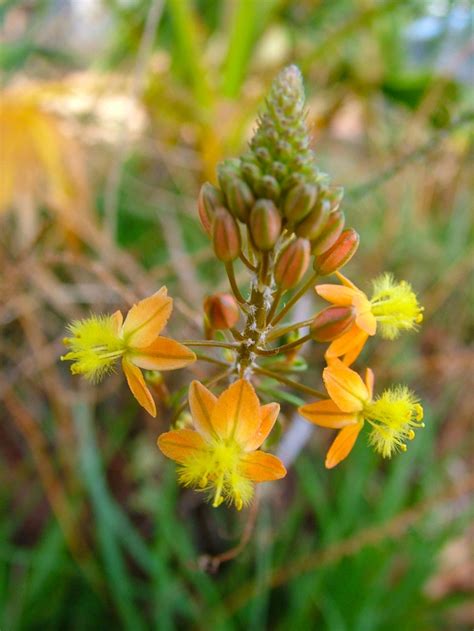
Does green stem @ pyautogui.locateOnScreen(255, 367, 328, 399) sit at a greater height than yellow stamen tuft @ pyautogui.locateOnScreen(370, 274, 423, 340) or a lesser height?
lesser

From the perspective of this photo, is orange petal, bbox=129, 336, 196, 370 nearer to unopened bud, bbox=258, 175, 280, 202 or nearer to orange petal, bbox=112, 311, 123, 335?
orange petal, bbox=112, 311, 123, 335

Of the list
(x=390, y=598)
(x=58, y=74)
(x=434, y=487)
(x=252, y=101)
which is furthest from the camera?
(x=58, y=74)

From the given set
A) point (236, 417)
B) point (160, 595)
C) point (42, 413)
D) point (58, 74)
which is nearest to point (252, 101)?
point (58, 74)

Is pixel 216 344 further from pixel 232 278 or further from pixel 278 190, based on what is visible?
pixel 278 190

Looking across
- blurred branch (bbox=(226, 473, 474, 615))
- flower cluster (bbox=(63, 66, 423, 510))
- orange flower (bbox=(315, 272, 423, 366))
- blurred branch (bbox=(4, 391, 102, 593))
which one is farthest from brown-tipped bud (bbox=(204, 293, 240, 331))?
blurred branch (bbox=(4, 391, 102, 593))

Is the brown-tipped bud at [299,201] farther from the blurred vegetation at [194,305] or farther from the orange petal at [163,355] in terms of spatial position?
the blurred vegetation at [194,305]

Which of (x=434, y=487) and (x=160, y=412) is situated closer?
(x=160, y=412)

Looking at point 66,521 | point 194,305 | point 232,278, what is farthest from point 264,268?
point 66,521

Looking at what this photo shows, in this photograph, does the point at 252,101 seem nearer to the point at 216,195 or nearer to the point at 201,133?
the point at 201,133
